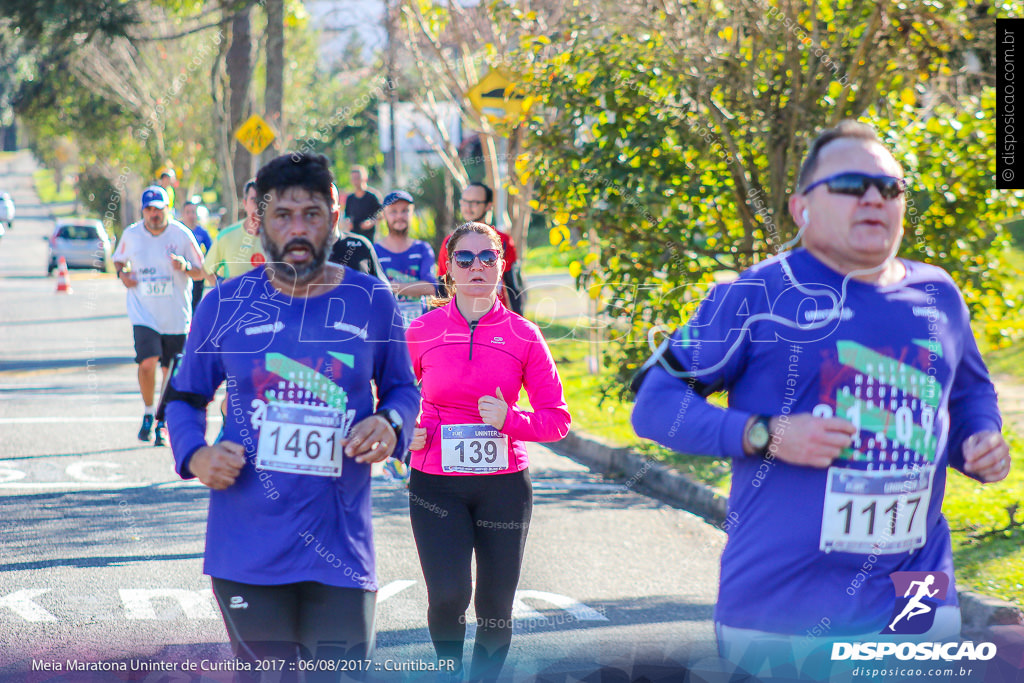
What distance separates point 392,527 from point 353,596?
413cm

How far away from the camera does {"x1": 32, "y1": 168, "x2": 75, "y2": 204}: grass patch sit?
364 ft

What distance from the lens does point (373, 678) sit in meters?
3.23

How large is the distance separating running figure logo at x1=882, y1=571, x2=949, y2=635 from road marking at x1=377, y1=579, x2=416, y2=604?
11.5ft

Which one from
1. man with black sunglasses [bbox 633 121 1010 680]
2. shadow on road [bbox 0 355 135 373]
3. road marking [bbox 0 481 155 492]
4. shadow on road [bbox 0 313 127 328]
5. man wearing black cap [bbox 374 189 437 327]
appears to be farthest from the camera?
shadow on road [bbox 0 313 127 328]

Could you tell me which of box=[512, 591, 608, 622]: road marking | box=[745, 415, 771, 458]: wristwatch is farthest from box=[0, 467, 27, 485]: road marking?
box=[745, 415, 771, 458]: wristwatch

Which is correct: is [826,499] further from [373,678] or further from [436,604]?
[436,604]

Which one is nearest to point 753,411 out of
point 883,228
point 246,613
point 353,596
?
point 883,228

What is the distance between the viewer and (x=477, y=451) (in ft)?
14.1

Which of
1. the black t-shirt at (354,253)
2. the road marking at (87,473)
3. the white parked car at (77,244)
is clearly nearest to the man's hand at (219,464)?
the black t-shirt at (354,253)

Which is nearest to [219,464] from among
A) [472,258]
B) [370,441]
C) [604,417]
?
[370,441]

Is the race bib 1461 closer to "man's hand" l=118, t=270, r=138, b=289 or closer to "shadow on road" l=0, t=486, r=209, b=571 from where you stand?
"shadow on road" l=0, t=486, r=209, b=571

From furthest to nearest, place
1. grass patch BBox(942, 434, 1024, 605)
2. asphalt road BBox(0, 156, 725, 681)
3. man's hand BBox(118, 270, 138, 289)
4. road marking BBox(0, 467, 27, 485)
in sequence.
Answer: man's hand BBox(118, 270, 138, 289)
road marking BBox(0, 467, 27, 485)
grass patch BBox(942, 434, 1024, 605)
asphalt road BBox(0, 156, 725, 681)

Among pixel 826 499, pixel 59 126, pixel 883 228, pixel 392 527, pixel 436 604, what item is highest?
pixel 59 126

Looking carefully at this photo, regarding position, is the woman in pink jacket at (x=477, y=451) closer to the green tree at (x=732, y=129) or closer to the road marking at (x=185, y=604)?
the road marking at (x=185, y=604)
